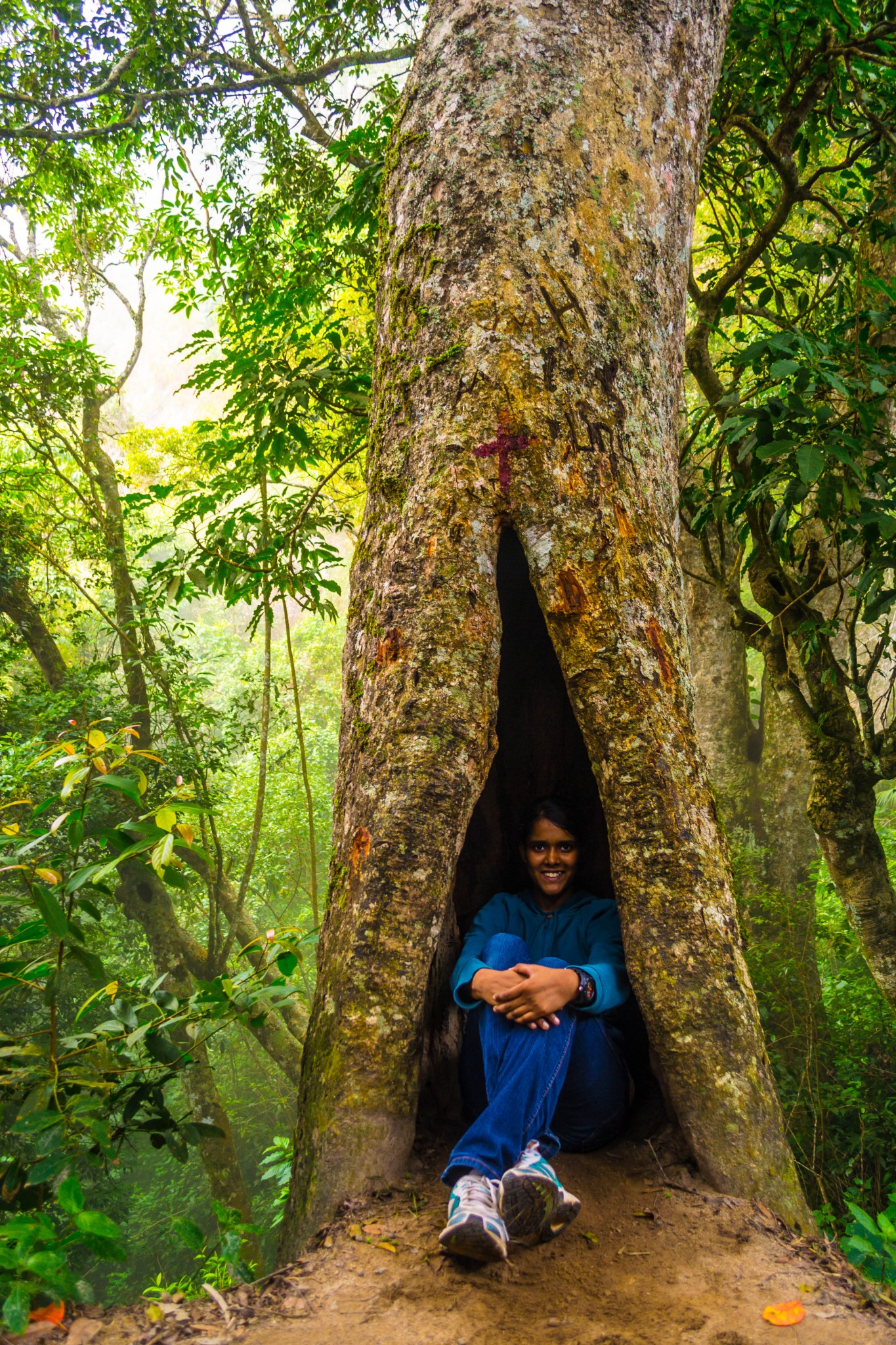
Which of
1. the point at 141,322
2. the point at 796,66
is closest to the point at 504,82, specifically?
the point at 796,66

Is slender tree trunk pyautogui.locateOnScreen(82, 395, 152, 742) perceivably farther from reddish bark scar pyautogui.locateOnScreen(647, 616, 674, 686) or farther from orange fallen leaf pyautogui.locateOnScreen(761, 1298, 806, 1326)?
orange fallen leaf pyautogui.locateOnScreen(761, 1298, 806, 1326)

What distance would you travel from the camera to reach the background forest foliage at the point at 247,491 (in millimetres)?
2113

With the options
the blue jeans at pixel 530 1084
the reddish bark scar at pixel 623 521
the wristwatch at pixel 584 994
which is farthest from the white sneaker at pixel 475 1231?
the reddish bark scar at pixel 623 521

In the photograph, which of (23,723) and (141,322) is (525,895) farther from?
(141,322)

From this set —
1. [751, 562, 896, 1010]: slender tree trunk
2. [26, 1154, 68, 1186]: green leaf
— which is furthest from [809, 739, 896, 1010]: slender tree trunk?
[26, 1154, 68, 1186]: green leaf

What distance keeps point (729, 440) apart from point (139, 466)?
9.30m

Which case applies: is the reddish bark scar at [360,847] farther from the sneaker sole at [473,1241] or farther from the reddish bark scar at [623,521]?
the reddish bark scar at [623,521]

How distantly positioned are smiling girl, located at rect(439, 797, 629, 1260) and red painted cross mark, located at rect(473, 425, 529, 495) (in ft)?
3.72

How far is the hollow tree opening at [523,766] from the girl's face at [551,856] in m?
0.39

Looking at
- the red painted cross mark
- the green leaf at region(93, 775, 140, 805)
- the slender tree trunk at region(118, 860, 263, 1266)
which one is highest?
the red painted cross mark

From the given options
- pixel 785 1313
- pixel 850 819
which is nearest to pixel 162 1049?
pixel 785 1313

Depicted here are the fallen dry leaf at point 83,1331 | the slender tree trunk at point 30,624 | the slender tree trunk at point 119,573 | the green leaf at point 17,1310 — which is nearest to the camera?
the green leaf at point 17,1310

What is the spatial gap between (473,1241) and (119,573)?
7.99 metres

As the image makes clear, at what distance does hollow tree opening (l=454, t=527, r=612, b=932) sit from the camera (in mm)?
3119
